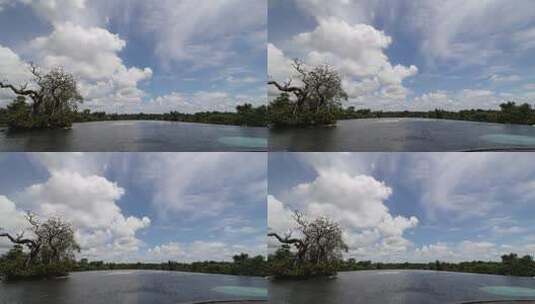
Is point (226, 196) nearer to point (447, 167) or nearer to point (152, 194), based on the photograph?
point (152, 194)

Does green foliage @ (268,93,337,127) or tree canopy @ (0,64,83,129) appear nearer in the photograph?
tree canopy @ (0,64,83,129)

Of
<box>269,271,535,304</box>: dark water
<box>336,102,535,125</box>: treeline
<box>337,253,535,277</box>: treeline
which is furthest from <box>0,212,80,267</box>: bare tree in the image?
<box>336,102,535,125</box>: treeline

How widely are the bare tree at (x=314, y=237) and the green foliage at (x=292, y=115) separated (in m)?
1.41

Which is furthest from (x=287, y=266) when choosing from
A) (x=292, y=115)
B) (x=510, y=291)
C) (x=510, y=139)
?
(x=510, y=139)

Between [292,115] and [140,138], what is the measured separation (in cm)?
237

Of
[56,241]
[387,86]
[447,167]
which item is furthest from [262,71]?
[56,241]

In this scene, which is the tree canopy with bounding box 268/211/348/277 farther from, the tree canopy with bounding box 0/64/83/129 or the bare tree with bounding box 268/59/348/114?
the tree canopy with bounding box 0/64/83/129

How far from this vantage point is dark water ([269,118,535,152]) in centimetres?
675

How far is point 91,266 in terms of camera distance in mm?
7547

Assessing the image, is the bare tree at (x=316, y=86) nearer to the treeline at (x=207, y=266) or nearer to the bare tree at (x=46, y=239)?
the treeline at (x=207, y=266)

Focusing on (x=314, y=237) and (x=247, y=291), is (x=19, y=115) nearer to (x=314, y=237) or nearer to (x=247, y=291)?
(x=247, y=291)

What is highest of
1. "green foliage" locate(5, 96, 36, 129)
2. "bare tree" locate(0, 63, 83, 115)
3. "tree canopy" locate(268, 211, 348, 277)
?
"bare tree" locate(0, 63, 83, 115)

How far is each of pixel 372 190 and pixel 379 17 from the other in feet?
8.73

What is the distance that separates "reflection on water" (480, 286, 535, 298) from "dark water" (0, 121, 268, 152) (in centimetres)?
410
